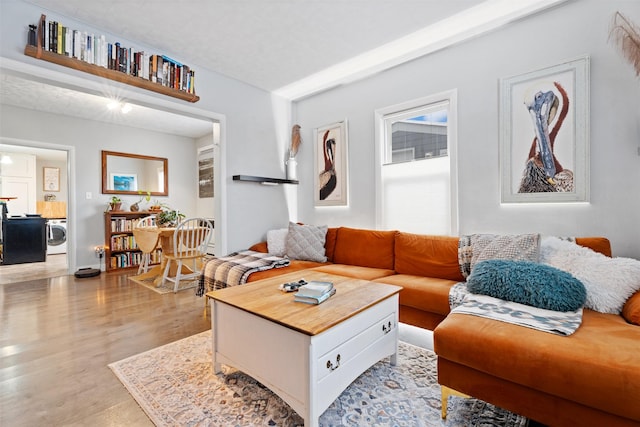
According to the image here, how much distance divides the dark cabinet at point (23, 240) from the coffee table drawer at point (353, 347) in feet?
22.7

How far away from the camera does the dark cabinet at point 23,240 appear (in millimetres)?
5207

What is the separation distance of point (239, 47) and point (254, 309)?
2.50 meters

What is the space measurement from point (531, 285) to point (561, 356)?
577mm

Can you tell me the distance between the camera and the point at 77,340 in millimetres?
2225

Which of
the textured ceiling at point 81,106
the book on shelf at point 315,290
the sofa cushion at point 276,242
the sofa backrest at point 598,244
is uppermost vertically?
the textured ceiling at point 81,106

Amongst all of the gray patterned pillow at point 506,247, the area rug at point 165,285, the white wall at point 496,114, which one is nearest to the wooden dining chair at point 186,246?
the area rug at point 165,285

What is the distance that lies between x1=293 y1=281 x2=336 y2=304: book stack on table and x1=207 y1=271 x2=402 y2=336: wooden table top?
0.03 meters

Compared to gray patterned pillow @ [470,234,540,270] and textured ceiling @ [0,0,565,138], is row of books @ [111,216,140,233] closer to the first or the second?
textured ceiling @ [0,0,565,138]

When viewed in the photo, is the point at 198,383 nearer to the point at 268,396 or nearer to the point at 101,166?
the point at 268,396

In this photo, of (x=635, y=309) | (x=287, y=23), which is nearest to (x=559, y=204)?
(x=635, y=309)

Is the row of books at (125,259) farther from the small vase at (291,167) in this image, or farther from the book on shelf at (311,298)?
the book on shelf at (311,298)

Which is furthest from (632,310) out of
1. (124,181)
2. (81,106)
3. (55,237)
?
(55,237)

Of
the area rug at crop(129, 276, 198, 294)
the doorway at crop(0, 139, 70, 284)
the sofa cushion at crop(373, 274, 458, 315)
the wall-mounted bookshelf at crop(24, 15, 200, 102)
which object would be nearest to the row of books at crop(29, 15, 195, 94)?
the wall-mounted bookshelf at crop(24, 15, 200, 102)

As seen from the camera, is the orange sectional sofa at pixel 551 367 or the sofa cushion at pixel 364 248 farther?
the sofa cushion at pixel 364 248
